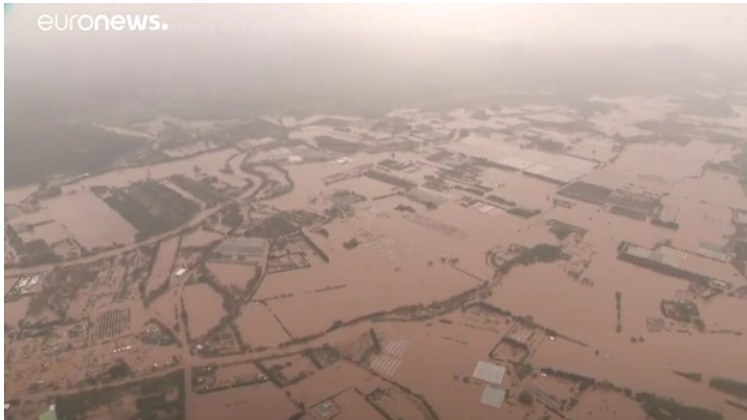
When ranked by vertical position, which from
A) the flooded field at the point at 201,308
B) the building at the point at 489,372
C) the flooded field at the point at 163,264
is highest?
the building at the point at 489,372

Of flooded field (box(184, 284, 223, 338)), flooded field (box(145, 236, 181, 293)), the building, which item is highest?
the building

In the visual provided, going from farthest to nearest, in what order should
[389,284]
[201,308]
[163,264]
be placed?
[163,264], [389,284], [201,308]

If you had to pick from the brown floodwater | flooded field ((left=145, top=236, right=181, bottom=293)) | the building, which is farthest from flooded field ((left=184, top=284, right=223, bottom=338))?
the building

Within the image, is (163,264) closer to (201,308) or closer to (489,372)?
(201,308)

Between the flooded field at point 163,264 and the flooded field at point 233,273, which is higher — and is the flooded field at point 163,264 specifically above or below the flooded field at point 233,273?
below

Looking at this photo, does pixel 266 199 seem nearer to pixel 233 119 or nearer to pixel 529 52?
pixel 233 119

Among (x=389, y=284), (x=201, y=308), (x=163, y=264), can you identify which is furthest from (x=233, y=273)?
(x=389, y=284)

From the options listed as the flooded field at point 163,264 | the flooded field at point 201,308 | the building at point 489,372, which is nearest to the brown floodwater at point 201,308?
the flooded field at point 201,308

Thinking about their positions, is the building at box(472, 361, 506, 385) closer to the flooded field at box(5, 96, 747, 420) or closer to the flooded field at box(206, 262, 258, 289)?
the flooded field at box(5, 96, 747, 420)

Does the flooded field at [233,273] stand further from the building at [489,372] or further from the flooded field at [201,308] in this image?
the building at [489,372]

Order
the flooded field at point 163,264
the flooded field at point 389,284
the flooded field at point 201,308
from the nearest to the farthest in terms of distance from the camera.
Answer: the flooded field at point 389,284 → the flooded field at point 201,308 → the flooded field at point 163,264

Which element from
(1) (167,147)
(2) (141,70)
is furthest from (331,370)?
(2) (141,70)

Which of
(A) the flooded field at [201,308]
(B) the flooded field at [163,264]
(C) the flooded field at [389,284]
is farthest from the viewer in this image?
(B) the flooded field at [163,264]
